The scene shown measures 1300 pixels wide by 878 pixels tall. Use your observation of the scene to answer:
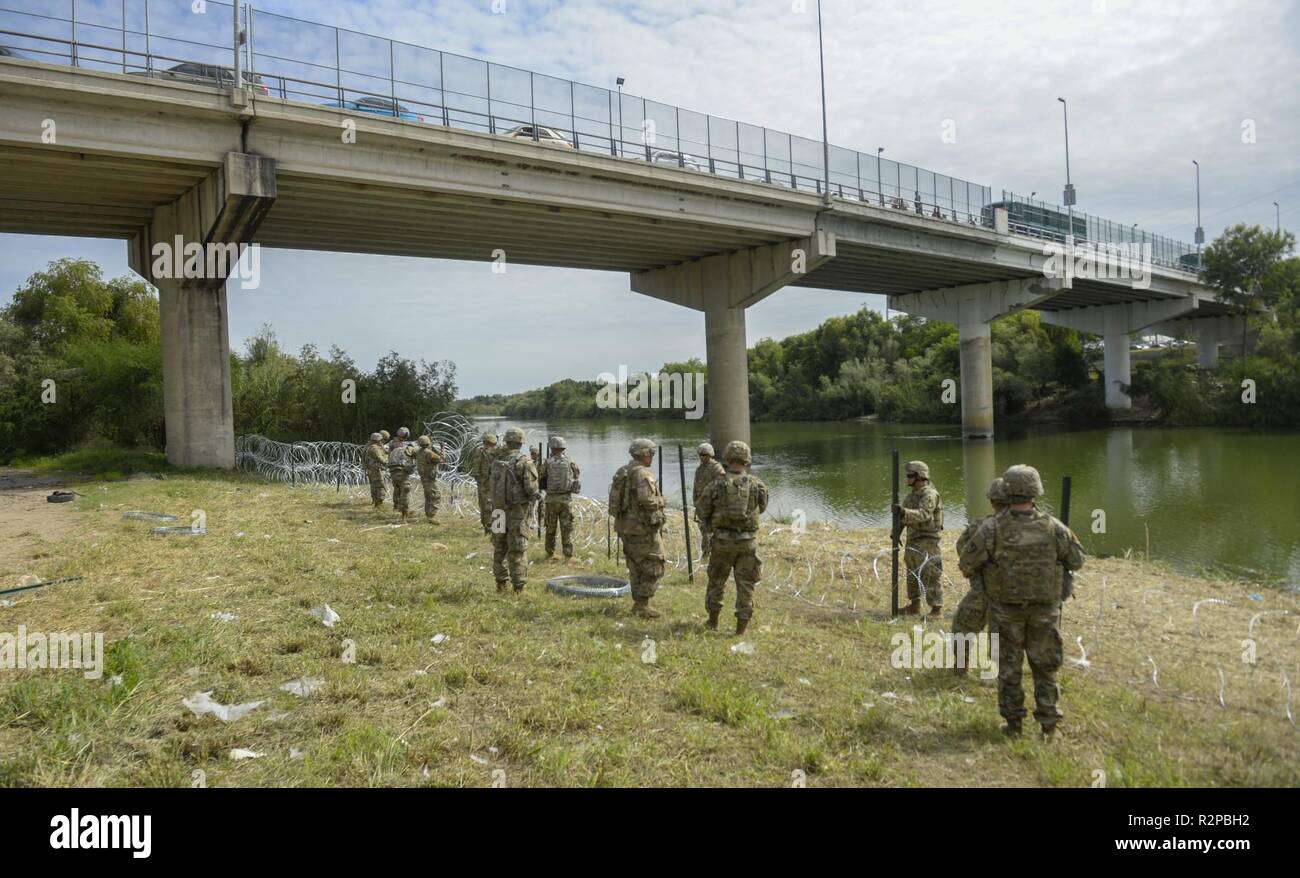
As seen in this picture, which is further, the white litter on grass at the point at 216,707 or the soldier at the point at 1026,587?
the white litter on grass at the point at 216,707

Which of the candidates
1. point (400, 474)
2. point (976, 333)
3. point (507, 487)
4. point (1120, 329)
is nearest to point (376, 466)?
point (400, 474)

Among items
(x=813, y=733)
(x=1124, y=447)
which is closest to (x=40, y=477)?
(x=813, y=733)

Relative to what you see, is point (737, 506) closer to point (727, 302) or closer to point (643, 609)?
point (643, 609)

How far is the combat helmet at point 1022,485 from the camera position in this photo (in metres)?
5.63

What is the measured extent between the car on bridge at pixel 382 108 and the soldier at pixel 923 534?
17.6 metres

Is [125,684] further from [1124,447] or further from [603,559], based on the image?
[1124,447]

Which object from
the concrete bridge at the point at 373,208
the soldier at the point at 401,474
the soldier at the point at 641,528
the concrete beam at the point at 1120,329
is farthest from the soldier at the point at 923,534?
the concrete beam at the point at 1120,329

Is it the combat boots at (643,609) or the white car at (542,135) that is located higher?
the white car at (542,135)

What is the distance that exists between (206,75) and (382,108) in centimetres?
406

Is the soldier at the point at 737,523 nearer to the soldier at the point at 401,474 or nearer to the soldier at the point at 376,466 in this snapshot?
the soldier at the point at 401,474

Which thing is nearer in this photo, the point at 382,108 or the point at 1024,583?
the point at 1024,583

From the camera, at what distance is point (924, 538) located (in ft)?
30.8
